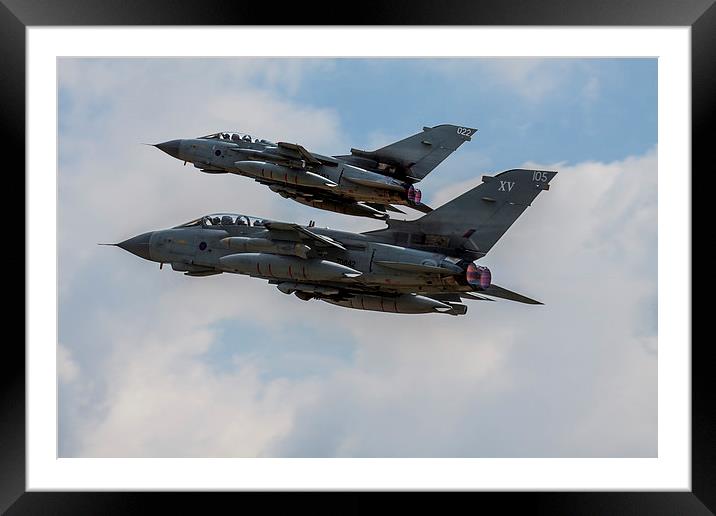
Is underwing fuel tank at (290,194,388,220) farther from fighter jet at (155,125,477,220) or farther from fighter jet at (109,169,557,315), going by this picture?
fighter jet at (109,169,557,315)

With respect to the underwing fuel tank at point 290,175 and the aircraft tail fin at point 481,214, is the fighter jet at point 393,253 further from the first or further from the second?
the underwing fuel tank at point 290,175

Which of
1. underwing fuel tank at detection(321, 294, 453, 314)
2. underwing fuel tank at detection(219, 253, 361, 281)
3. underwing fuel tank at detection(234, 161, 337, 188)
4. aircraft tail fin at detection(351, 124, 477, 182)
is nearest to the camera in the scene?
underwing fuel tank at detection(219, 253, 361, 281)

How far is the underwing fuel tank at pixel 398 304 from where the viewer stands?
23.6 metres

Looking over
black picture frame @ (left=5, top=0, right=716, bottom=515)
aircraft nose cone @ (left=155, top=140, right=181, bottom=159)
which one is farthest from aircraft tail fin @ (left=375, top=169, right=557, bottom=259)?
aircraft nose cone @ (left=155, top=140, right=181, bottom=159)

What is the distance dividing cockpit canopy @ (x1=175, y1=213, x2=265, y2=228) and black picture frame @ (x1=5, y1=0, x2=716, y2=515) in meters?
6.54

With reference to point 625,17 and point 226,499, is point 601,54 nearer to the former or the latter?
point 625,17

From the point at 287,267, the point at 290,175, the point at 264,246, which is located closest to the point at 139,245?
the point at 264,246

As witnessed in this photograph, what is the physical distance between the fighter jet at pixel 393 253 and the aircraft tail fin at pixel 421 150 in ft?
14.0

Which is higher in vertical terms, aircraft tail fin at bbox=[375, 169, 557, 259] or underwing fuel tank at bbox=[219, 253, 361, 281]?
aircraft tail fin at bbox=[375, 169, 557, 259]

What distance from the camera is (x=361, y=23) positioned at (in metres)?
17.0

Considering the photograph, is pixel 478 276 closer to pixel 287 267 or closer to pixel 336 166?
pixel 287 267

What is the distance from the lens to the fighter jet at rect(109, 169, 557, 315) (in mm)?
21844
